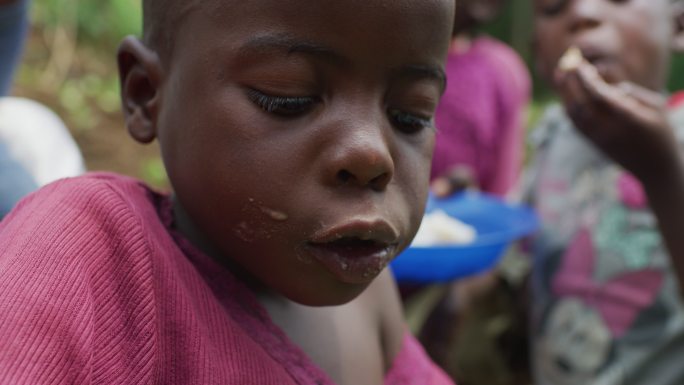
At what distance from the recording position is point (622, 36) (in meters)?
1.64

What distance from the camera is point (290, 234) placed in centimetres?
71

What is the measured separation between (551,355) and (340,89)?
4.46ft

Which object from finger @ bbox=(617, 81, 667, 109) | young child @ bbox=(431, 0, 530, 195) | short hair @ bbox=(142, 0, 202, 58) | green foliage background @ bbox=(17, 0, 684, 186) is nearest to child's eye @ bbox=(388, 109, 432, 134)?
short hair @ bbox=(142, 0, 202, 58)

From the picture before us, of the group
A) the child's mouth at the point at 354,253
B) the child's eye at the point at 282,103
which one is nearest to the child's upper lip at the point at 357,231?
the child's mouth at the point at 354,253

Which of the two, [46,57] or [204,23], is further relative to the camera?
[46,57]

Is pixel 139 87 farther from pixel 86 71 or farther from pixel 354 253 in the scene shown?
pixel 86 71

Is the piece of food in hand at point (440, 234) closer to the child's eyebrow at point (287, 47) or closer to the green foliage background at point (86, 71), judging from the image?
the child's eyebrow at point (287, 47)

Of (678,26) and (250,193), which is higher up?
(250,193)

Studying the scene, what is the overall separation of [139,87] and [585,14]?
117cm

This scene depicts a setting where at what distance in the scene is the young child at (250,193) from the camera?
2.14 ft

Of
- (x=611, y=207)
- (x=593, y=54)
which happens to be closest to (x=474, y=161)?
(x=611, y=207)

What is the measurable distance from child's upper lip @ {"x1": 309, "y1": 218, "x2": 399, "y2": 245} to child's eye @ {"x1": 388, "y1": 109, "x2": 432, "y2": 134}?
119 mm

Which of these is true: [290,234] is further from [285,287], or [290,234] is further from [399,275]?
[399,275]

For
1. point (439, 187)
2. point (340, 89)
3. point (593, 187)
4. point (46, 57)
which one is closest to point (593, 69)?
point (593, 187)
